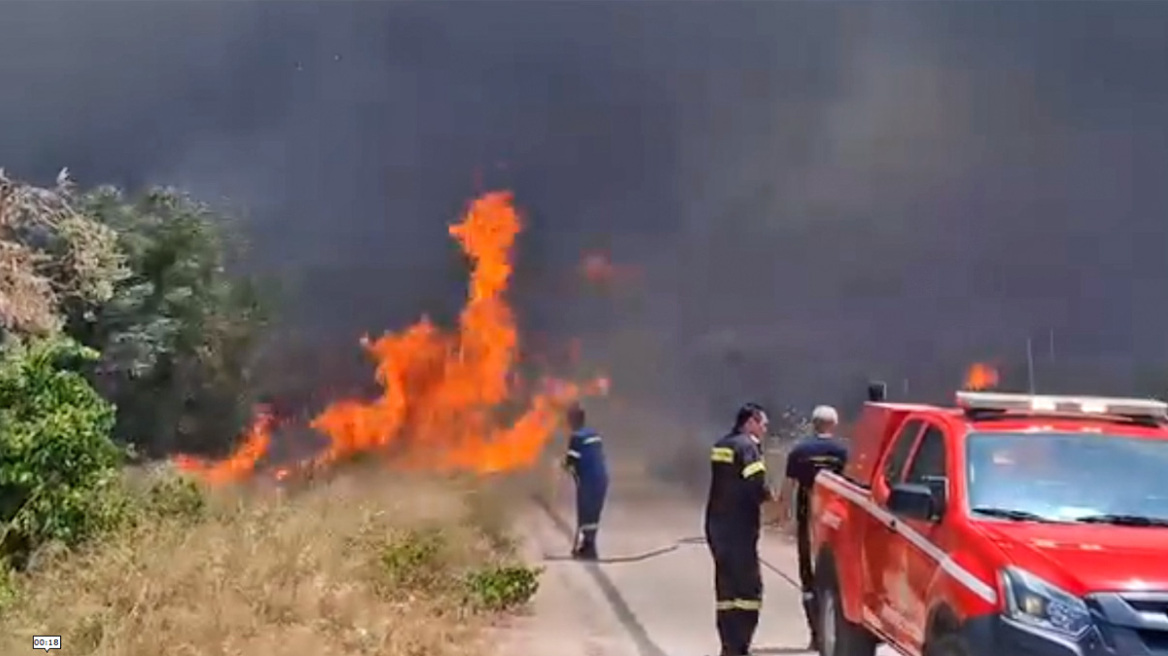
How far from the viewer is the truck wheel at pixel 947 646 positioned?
5242 mm

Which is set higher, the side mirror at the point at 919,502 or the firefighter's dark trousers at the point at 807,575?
the side mirror at the point at 919,502

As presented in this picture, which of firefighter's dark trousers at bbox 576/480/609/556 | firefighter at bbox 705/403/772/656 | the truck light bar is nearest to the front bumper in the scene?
the truck light bar

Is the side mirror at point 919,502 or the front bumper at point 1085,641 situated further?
the side mirror at point 919,502

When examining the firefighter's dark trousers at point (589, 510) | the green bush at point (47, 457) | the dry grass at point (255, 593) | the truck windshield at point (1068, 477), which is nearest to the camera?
the truck windshield at point (1068, 477)

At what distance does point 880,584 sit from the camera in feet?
22.0

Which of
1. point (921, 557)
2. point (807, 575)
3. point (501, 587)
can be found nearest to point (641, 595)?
point (501, 587)

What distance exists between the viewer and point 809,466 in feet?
29.6

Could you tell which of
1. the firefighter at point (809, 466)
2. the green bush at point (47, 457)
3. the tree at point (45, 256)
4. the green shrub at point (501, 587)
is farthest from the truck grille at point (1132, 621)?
the green bush at point (47, 457)

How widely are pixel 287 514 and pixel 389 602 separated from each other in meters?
3.07

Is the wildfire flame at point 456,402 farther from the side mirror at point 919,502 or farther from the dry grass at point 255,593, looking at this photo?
the side mirror at point 919,502

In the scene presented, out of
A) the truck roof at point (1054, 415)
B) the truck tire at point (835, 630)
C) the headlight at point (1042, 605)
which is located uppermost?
the truck roof at point (1054, 415)

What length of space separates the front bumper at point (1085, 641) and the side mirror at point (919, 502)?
2.93ft

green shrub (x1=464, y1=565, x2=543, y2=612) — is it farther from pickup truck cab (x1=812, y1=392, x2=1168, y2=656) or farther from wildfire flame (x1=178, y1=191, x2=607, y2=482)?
wildfire flame (x1=178, y1=191, x2=607, y2=482)
